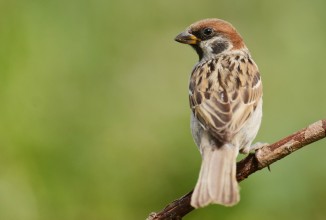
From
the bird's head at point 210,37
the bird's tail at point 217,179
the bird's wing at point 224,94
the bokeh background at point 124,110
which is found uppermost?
the bird's head at point 210,37

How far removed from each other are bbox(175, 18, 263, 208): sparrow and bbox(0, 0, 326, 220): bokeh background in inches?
25.9

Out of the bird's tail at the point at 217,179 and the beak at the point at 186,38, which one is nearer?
the bird's tail at the point at 217,179

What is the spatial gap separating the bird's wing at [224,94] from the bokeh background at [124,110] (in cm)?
66

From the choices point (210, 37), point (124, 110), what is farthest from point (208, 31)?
point (124, 110)

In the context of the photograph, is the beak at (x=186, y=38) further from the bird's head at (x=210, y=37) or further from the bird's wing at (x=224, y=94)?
the bird's wing at (x=224, y=94)

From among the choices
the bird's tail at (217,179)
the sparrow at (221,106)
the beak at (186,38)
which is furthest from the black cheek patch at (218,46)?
the bird's tail at (217,179)

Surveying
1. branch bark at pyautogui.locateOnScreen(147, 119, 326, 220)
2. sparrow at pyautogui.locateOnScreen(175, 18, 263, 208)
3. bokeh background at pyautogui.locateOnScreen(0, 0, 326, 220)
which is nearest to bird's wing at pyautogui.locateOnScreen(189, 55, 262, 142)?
sparrow at pyautogui.locateOnScreen(175, 18, 263, 208)

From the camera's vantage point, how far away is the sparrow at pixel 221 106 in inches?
191

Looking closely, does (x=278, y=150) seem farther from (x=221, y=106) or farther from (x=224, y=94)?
(x=224, y=94)

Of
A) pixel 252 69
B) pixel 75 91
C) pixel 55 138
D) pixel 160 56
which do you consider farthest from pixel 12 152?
pixel 160 56

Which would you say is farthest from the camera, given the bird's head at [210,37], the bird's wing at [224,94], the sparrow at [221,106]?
the bird's head at [210,37]

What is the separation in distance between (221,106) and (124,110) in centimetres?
192

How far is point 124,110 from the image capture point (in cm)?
724

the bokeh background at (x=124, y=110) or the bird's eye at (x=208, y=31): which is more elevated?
the bird's eye at (x=208, y=31)
